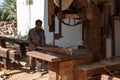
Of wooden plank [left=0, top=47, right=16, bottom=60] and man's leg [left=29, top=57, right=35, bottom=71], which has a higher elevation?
wooden plank [left=0, top=47, right=16, bottom=60]

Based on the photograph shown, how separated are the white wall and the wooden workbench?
3805 mm

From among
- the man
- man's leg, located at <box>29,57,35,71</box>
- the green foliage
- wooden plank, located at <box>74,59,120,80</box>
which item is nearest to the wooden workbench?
wooden plank, located at <box>74,59,120,80</box>

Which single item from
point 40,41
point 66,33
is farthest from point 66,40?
point 40,41

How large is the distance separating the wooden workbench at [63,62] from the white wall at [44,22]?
3.81 m

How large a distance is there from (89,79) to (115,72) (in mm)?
665

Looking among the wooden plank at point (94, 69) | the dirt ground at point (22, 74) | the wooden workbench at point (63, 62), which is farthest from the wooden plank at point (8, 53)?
the wooden plank at point (94, 69)

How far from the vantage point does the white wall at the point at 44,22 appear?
10926 mm

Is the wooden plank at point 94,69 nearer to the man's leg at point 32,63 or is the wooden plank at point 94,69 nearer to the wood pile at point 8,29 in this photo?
the man's leg at point 32,63

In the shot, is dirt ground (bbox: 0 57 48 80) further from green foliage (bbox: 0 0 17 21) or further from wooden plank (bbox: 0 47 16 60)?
green foliage (bbox: 0 0 17 21)

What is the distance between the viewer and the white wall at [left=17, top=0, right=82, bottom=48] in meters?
10.9

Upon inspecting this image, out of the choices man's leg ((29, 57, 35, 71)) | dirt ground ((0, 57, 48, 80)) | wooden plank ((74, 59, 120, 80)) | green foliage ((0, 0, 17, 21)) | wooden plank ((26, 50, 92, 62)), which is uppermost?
green foliage ((0, 0, 17, 21))

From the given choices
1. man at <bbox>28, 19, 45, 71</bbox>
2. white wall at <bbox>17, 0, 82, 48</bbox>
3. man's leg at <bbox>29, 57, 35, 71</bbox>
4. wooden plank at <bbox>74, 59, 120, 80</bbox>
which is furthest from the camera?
white wall at <bbox>17, 0, 82, 48</bbox>

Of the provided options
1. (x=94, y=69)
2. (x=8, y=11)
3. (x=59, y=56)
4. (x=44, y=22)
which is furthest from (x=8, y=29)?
(x=94, y=69)

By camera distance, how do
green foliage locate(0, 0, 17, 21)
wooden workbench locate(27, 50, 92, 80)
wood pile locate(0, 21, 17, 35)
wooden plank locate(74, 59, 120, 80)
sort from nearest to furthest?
wooden plank locate(74, 59, 120, 80)
wooden workbench locate(27, 50, 92, 80)
wood pile locate(0, 21, 17, 35)
green foliage locate(0, 0, 17, 21)
